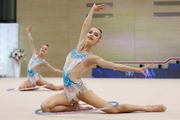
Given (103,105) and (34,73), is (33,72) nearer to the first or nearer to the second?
(34,73)

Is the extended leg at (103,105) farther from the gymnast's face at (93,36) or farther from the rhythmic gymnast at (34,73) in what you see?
the rhythmic gymnast at (34,73)

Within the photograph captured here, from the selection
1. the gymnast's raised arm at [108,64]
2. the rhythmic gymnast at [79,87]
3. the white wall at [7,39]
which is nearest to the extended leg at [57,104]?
the rhythmic gymnast at [79,87]

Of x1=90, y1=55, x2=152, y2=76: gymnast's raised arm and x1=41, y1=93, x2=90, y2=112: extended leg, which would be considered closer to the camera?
x1=90, y1=55, x2=152, y2=76: gymnast's raised arm

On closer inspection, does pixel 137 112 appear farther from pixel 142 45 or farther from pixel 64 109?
pixel 142 45

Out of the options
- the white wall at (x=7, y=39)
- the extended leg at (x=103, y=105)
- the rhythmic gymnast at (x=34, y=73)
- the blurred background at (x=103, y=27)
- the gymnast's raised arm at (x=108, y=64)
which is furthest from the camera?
the white wall at (x=7, y=39)

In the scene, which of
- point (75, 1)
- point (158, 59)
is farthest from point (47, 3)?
point (158, 59)

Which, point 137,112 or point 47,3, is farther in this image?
point 47,3

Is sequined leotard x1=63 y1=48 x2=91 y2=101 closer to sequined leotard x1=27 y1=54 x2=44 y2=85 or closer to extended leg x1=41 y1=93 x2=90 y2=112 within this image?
extended leg x1=41 y1=93 x2=90 y2=112

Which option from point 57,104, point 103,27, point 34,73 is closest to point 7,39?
point 103,27

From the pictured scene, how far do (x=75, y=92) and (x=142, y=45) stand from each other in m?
13.8

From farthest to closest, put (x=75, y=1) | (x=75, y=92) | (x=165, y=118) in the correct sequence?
1. (x=75, y=1)
2. (x=75, y=92)
3. (x=165, y=118)

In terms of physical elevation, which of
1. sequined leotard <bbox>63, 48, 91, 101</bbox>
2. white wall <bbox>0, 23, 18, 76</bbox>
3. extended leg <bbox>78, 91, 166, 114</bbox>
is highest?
white wall <bbox>0, 23, 18, 76</bbox>

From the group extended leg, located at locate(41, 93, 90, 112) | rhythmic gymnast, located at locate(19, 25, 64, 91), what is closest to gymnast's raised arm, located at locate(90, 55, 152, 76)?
extended leg, located at locate(41, 93, 90, 112)

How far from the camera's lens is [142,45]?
17.0m
